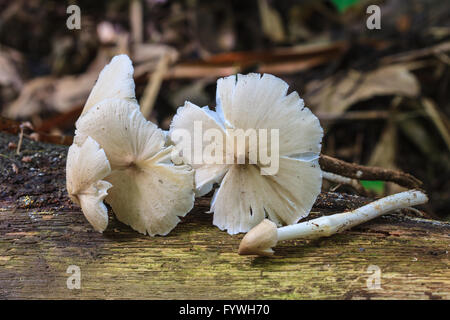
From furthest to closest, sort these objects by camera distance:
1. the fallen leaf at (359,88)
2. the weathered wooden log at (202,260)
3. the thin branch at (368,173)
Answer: the fallen leaf at (359,88) → the thin branch at (368,173) → the weathered wooden log at (202,260)

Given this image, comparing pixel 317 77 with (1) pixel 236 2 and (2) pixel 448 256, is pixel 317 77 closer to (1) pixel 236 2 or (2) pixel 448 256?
(1) pixel 236 2

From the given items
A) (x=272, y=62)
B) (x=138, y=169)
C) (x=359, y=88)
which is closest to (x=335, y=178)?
(x=138, y=169)

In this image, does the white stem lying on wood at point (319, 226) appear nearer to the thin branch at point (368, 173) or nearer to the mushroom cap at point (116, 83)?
the thin branch at point (368, 173)

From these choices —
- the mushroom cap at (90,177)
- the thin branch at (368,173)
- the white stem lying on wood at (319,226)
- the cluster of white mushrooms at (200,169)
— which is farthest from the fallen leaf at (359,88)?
the mushroom cap at (90,177)

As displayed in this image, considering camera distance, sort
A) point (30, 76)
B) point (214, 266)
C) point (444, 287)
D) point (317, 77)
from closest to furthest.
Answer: point (444, 287)
point (214, 266)
point (317, 77)
point (30, 76)

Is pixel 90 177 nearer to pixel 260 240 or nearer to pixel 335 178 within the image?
pixel 260 240

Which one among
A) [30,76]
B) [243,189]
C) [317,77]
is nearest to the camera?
[243,189]

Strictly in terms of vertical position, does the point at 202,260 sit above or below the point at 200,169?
below

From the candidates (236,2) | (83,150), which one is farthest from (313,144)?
(236,2)
